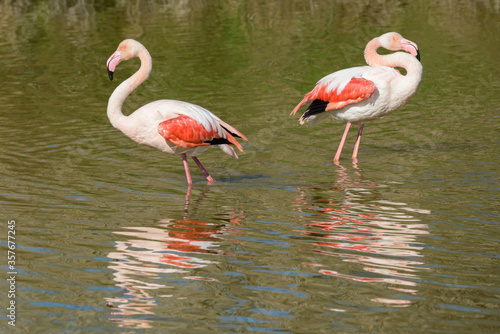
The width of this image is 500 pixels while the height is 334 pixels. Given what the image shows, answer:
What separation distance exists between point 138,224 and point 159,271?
3.97 feet

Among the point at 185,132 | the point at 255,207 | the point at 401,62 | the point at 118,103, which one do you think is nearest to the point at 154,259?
the point at 255,207

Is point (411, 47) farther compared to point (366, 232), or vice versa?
point (411, 47)

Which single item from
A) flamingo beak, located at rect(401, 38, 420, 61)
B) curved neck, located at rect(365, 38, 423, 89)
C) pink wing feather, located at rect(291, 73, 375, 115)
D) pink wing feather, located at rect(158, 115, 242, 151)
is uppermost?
flamingo beak, located at rect(401, 38, 420, 61)

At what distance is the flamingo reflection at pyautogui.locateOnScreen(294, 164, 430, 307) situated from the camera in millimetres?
5125

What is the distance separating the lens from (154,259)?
5488 millimetres

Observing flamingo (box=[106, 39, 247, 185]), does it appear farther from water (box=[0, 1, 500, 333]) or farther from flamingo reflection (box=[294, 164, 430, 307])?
flamingo reflection (box=[294, 164, 430, 307])

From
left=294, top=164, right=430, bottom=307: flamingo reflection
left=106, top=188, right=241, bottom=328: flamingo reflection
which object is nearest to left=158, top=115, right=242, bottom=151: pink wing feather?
left=106, top=188, right=241, bottom=328: flamingo reflection

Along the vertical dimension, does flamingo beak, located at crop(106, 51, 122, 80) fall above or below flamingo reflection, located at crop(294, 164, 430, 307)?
above

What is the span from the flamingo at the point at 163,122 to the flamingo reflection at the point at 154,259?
0.94m

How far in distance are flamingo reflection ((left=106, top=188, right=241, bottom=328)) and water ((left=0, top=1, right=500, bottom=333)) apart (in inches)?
0.6

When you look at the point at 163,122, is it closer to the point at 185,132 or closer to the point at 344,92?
the point at 185,132

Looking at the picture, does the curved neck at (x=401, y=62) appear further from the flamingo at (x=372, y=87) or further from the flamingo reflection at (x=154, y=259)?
the flamingo reflection at (x=154, y=259)

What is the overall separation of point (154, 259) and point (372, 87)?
369 cm

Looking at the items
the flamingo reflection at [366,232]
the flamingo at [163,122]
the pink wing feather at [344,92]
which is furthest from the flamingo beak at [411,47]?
the flamingo at [163,122]
